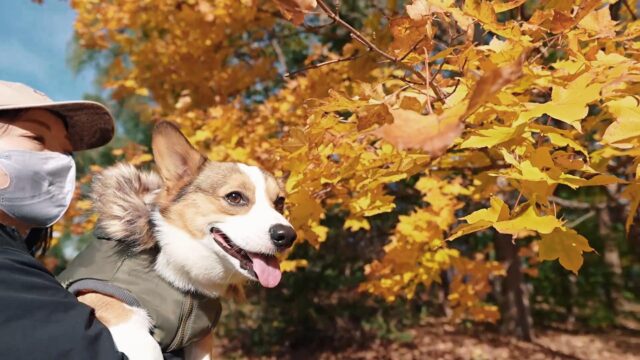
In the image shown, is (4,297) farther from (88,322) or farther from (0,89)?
(0,89)

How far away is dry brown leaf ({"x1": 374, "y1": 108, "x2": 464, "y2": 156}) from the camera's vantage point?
0.87 metres

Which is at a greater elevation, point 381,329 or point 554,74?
point 554,74

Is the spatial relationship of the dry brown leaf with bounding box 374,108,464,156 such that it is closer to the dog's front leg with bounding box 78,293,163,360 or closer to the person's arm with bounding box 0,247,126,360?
the person's arm with bounding box 0,247,126,360

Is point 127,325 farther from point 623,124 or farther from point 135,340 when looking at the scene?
point 623,124

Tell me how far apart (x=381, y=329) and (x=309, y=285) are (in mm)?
1671

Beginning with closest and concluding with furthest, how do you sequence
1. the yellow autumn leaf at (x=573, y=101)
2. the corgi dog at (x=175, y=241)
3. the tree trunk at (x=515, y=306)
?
the yellow autumn leaf at (x=573, y=101) → the corgi dog at (x=175, y=241) → the tree trunk at (x=515, y=306)

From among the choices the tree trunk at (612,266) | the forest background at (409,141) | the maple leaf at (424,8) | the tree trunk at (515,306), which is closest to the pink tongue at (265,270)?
the forest background at (409,141)

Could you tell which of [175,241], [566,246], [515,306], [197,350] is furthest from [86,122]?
[515,306]

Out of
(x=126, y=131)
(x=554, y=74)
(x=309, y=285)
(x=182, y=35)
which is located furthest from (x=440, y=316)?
(x=126, y=131)

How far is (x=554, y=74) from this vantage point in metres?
1.58

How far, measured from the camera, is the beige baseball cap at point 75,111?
1.48 m

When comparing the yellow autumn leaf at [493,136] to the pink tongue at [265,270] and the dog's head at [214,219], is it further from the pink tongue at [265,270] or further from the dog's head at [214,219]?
the pink tongue at [265,270]

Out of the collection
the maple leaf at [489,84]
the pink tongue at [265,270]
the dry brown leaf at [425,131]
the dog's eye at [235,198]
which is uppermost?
the maple leaf at [489,84]

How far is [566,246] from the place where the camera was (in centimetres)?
141
